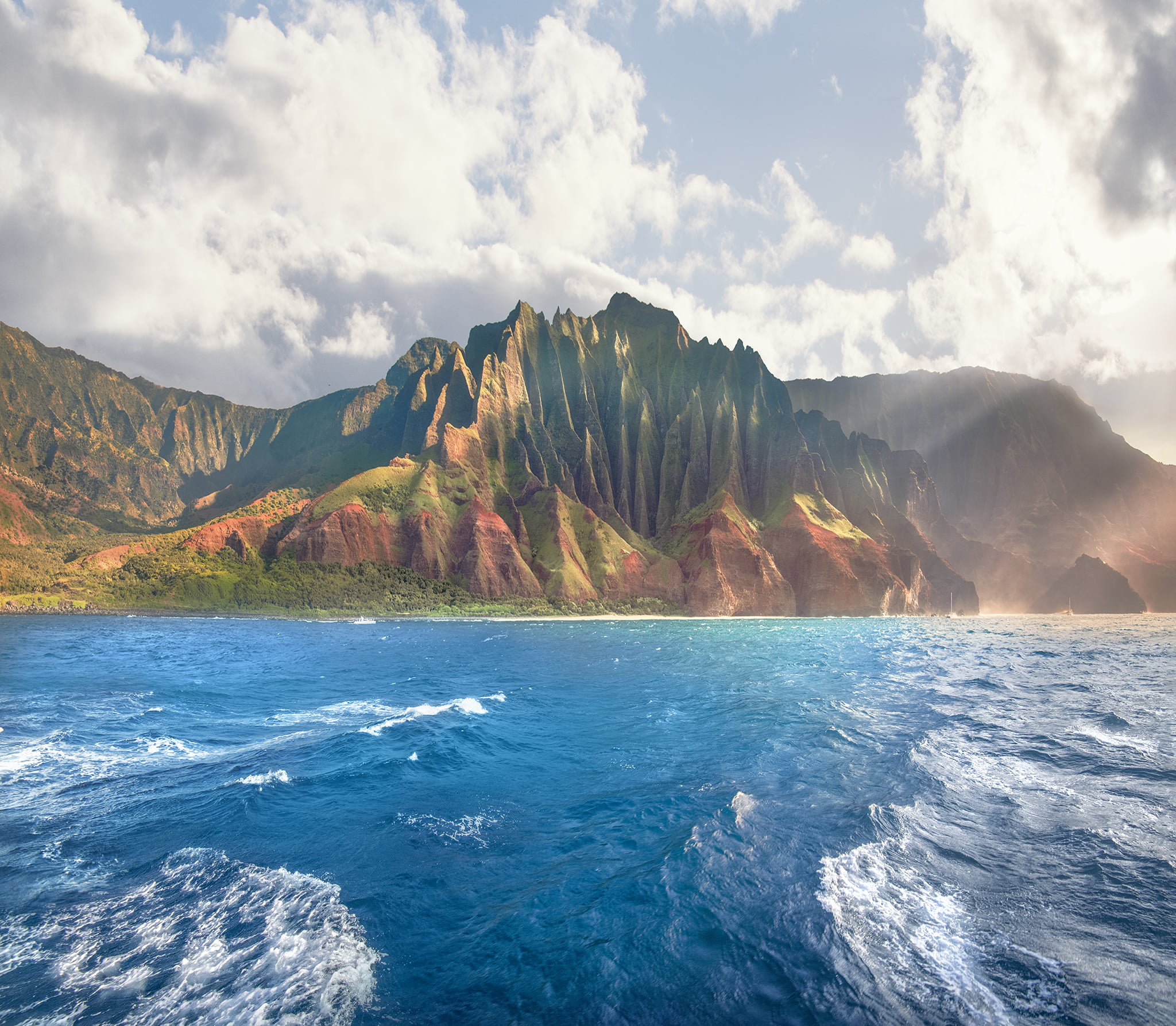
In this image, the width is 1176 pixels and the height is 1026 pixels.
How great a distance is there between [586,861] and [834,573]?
170691mm

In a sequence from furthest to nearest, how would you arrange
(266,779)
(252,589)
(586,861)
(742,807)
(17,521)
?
(17,521), (252,589), (266,779), (742,807), (586,861)

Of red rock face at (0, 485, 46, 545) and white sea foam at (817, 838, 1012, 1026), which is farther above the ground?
red rock face at (0, 485, 46, 545)

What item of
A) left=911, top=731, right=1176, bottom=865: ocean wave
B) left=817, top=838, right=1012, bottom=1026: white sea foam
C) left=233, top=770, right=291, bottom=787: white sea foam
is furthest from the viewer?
left=233, top=770, right=291, bottom=787: white sea foam

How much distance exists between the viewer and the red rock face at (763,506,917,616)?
167 metres

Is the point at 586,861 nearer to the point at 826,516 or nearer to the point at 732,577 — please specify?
the point at 732,577

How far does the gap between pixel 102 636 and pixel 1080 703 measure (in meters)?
108

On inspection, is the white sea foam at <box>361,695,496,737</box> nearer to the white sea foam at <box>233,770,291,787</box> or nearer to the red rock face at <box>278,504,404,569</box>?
the white sea foam at <box>233,770,291,787</box>

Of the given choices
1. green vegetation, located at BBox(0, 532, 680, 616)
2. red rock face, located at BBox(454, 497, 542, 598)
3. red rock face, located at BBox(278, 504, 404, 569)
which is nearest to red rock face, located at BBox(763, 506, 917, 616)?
green vegetation, located at BBox(0, 532, 680, 616)

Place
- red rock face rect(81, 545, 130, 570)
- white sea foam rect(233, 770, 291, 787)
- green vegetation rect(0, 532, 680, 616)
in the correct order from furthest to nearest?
red rock face rect(81, 545, 130, 570), green vegetation rect(0, 532, 680, 616), white sea foam rect(233, 770, 291, 787)

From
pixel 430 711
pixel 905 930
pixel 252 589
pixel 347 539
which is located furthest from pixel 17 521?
pixel 905 930

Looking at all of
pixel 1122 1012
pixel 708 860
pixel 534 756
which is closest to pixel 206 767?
pixel 534 756

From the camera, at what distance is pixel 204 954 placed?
35.6ft

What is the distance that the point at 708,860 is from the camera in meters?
14.6

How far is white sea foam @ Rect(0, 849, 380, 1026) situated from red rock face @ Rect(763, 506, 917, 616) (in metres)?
173
